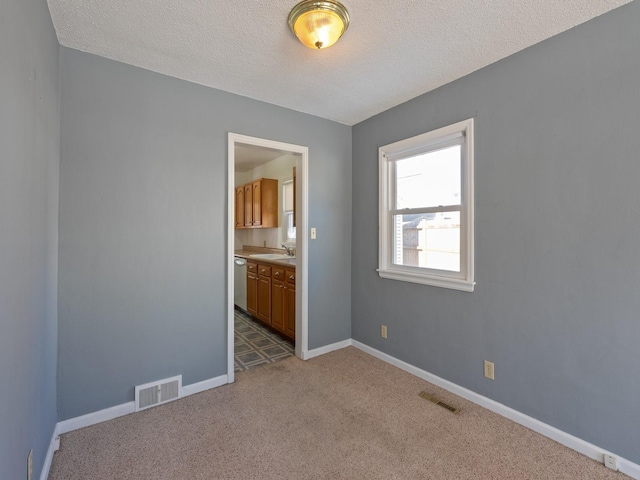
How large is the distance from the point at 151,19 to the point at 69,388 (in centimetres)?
240

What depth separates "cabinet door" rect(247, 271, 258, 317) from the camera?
4345mm

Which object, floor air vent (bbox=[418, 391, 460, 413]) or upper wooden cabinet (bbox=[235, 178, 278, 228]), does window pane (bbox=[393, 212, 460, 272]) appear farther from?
upper wooden cabinet (bbox=[235, 178, 278, 228])

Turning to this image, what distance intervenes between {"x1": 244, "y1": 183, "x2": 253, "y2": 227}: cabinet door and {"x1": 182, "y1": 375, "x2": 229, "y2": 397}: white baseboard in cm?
348

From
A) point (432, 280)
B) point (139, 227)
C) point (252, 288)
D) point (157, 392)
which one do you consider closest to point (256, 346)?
point (252, 288)

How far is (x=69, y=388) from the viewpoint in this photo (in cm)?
203

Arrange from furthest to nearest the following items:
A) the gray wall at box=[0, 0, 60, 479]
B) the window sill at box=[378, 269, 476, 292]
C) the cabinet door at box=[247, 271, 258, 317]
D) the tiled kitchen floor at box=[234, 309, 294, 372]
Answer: the cabinet door at box=[247, 271, 258, 317], the tiled kitchen floor at box=[234, 309, 294, 372], the window sill at box=[378, 269, 476, 292], the gray wall at box=[0, 0, 60, 479]

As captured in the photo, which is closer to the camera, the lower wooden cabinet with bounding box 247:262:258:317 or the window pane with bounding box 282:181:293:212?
the lower wooden cabinet with bounding box 247:262:258:317

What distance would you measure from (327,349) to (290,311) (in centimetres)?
59

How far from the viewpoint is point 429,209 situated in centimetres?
274

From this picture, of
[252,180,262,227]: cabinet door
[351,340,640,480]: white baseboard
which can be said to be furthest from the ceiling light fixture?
[252,180,262,227]: cabinet door

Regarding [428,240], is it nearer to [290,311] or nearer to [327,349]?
[327,349]

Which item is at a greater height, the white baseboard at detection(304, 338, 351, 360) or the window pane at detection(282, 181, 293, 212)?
the window pane at detection(282, 181, 293, 212)

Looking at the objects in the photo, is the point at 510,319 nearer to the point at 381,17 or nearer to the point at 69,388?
the point at 381,17

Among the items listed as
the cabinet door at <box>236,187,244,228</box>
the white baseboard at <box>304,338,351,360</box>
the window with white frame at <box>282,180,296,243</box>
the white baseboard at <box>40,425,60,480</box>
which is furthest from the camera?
the cabinet door at <box>236,187,244,228</box>
